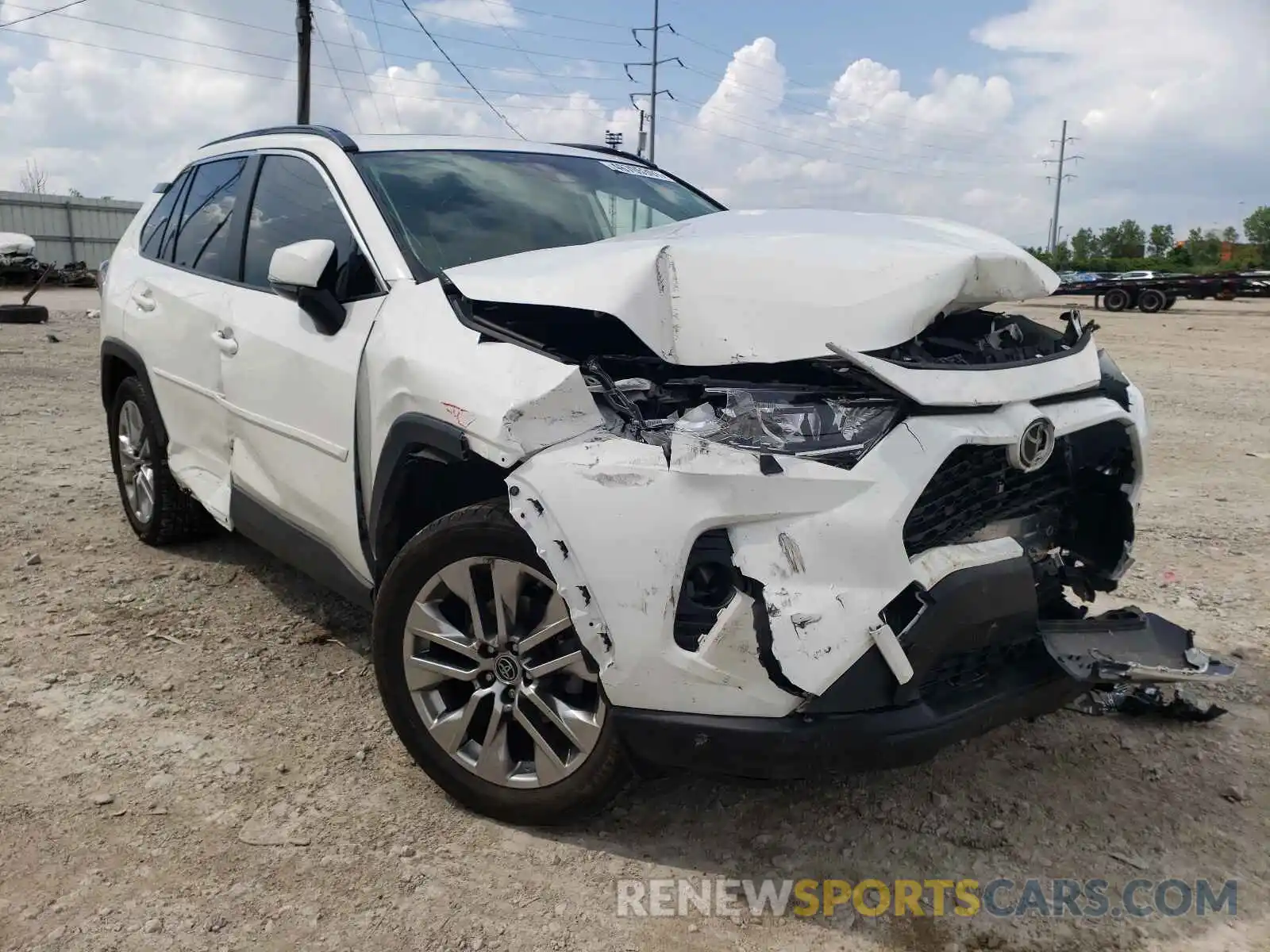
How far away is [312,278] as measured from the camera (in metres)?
3.04

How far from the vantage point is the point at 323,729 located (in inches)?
130

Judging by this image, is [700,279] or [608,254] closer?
[700,279]

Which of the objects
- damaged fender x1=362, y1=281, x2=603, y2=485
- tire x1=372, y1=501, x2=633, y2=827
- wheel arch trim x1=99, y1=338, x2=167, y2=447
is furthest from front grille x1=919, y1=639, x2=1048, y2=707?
wheel arch trim x1=99, y1=338, x2=167, y2=447

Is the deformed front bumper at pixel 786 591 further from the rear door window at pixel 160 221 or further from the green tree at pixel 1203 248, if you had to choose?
the green tree at pixel 1203 248

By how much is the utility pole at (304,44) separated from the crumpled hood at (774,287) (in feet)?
70.5

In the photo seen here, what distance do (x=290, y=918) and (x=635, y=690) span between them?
38.9 inches

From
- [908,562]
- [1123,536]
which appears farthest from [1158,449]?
[908,562]

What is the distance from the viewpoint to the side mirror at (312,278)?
3043mm

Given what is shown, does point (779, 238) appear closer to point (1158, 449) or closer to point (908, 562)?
point (908, 562)

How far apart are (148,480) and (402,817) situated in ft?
9.53

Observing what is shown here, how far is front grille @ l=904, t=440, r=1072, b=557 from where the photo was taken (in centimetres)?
230

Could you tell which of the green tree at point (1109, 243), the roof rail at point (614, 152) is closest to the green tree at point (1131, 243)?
the green tree at point (1109, 243)

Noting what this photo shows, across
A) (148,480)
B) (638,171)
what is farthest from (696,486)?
(148,480)

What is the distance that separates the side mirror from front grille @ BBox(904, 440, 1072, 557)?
187 cm
